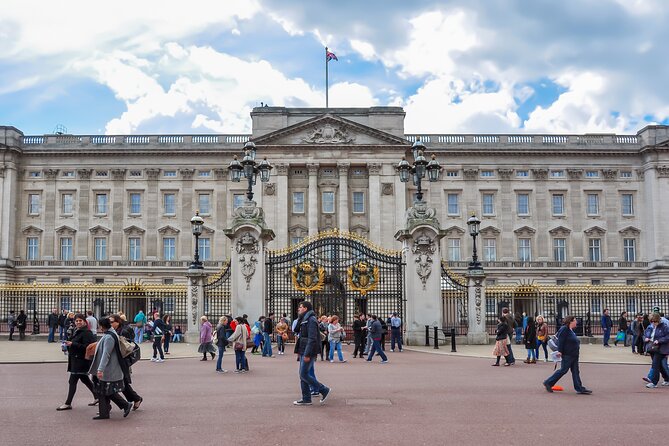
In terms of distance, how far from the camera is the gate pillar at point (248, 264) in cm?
2533

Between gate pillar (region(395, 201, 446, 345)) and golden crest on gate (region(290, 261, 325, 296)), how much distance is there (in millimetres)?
3535

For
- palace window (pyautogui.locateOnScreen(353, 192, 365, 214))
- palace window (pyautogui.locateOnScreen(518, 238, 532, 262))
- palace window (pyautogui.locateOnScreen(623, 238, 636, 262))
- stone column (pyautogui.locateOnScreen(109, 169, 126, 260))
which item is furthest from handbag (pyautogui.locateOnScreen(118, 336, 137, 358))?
palace window (pyautogui.locateOnScreen(623, 238, 636, 262))

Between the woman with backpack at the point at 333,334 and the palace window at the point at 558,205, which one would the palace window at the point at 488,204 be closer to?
the palace window at the point at 558,205

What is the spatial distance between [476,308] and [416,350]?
3.86 metres

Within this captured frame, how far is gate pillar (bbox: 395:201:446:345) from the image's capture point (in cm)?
2572

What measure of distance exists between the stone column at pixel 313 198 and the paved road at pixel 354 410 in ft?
144

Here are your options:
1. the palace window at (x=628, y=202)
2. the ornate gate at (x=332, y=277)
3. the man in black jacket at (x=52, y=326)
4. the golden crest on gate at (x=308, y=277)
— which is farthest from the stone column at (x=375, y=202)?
the man in black jacket at (x=52, y=326)

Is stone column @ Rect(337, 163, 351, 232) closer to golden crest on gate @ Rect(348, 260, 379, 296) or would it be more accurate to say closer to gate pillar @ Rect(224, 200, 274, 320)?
golden crest on gate @ Rect(348, 260, 379, 296)

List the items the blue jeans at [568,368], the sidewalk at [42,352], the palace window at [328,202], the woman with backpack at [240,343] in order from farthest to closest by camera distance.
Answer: the palace window at [328,202]
the sidewalk at [42,352]
the woman with backpack at [240,343]
the blue jeans at [568,368]

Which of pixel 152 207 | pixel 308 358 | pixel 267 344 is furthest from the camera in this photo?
pixel 152 207

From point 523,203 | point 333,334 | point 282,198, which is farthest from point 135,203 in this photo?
point 333,334

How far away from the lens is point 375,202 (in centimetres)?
6150

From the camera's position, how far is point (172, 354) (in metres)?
22.7

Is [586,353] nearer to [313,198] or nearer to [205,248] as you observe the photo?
[313,198]
